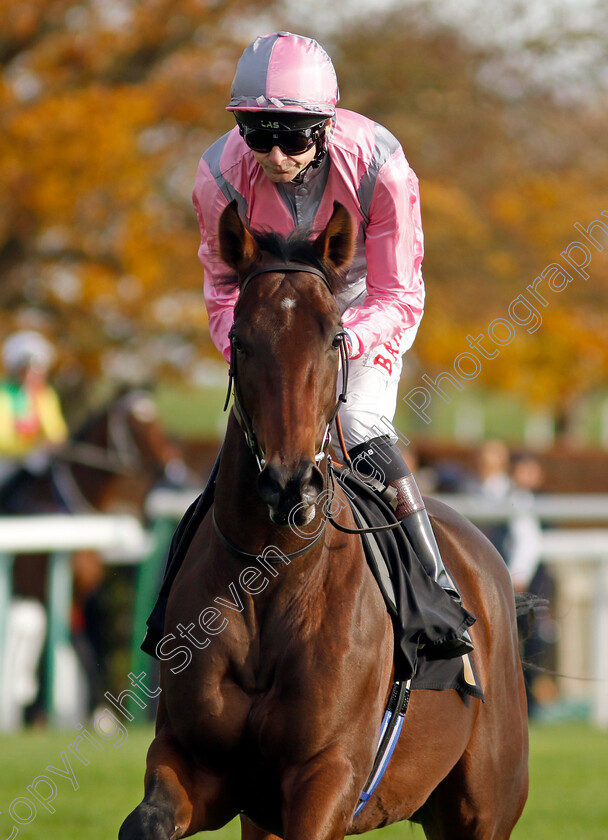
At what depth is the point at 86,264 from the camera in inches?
507

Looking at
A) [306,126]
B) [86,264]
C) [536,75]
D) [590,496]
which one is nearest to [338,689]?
[306,126]

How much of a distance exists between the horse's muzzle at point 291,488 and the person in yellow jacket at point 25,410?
7261mm

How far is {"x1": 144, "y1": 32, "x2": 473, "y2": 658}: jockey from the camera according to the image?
366 cm

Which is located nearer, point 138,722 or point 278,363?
point 278,363

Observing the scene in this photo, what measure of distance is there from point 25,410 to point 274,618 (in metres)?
7.44

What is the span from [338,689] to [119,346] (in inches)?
413

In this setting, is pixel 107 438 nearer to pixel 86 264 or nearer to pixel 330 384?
pixel 86 264

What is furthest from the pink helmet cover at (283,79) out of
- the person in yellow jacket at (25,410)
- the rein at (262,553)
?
the person in yellow jacket at (25,410)

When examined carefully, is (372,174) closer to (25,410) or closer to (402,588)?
(402,588)

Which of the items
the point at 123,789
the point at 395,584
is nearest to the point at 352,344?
the point at 395,584

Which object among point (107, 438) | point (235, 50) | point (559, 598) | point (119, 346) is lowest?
point (559, 598)

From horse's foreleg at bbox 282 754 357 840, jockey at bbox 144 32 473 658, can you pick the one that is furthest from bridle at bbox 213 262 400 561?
horse's foreleg at bbox 282 754 357 840

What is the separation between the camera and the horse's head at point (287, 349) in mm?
3092

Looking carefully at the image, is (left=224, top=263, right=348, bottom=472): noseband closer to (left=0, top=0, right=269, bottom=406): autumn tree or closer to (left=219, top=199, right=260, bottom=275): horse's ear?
(left=219, top=199, right=260, bottom=275): horse's ear
